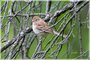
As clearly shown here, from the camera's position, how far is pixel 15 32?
441cm

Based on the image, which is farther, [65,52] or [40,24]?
[40,24]

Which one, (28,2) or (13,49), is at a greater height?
(28,2)

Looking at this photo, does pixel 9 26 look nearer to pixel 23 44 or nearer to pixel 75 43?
pixel 23 44

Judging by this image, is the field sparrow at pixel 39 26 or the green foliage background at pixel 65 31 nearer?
the green foliage background at pixel 65 31

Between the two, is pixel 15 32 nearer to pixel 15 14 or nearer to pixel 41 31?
pixel 15 14

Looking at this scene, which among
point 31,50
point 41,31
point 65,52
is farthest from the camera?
point 41,31

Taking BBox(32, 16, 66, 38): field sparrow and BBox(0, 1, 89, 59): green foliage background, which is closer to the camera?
BBox(0, 1, 89, 59): green foliage background

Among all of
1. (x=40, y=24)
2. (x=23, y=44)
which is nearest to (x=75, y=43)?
(x=23, y=44)

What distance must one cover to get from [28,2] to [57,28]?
44 centimetres

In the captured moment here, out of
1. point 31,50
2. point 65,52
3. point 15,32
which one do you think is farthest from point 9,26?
point 65,52

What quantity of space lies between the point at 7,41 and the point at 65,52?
0.63 meters

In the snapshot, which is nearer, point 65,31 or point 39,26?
point 65,31

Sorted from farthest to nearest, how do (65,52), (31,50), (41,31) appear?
(41,31)
(31,50)
(65,52)

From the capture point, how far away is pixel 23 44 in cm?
411
